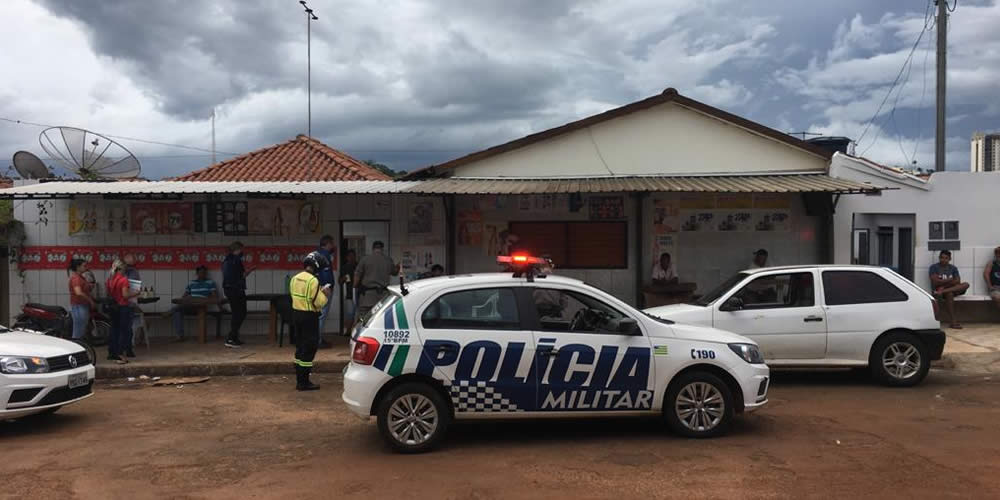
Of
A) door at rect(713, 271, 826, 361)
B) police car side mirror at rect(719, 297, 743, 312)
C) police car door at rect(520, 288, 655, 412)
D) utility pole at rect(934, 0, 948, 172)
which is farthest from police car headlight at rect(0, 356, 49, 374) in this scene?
utility pole at rect(934, 0, 948, 172)

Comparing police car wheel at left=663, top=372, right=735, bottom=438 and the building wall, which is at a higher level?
the building wall

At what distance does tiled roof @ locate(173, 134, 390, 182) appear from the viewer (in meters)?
Result: 19.0

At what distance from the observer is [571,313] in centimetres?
629

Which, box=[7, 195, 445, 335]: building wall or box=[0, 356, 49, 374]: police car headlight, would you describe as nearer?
box=[0, 356, 49, 374]: police car headlight

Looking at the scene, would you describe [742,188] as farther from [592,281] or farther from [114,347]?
[114,347]

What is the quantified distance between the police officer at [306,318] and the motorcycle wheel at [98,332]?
5.02m

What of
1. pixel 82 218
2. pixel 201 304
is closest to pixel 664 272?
pixel 201 304

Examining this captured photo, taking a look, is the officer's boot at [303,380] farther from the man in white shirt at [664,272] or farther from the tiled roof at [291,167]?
the tiled roof at [291,167]

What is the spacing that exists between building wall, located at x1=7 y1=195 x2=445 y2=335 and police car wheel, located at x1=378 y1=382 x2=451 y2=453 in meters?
6.85

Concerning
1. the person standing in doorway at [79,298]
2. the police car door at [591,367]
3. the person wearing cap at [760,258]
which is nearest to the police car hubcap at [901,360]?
the person wearing cap at [760,258]

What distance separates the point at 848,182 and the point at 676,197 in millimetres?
2793

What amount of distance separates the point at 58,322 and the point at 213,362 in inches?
133

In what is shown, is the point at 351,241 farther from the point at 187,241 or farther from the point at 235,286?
the point at 187,241

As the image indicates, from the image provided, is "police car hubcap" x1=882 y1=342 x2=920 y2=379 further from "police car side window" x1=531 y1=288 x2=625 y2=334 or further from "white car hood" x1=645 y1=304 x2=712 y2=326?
"police car side window" x1=531 y1=288 x2=625 y2=334
